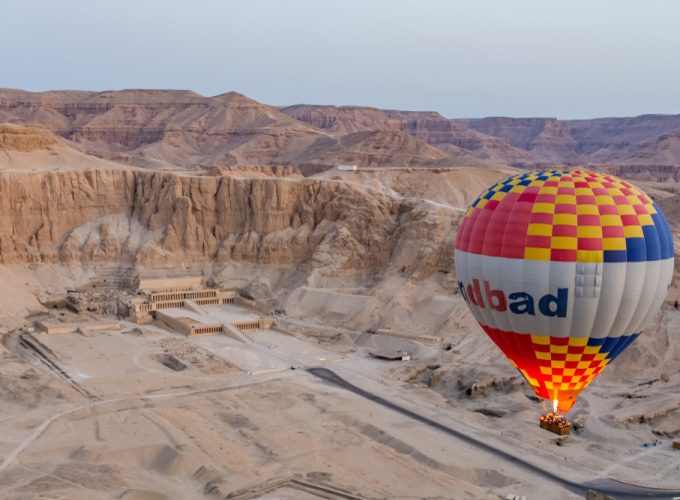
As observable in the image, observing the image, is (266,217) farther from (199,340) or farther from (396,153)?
(396,153)

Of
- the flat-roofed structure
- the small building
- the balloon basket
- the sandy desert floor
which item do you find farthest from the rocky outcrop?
the balloon basket

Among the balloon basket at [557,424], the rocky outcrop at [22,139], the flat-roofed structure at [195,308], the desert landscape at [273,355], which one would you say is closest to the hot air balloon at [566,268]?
the balloon basket at [557,424]

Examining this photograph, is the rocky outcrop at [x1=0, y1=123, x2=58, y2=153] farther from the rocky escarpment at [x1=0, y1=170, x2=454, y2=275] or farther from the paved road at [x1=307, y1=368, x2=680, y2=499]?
the paved road at [x1=307, y1=368, x2=680, y2=499]

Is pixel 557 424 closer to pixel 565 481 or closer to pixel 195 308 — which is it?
pixel 565 481

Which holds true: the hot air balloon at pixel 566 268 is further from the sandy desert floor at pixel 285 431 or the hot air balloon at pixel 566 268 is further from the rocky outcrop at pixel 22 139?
the rocky outcrop at pixel 22 139

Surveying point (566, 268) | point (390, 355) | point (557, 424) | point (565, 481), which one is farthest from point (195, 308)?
point (566, 268)
